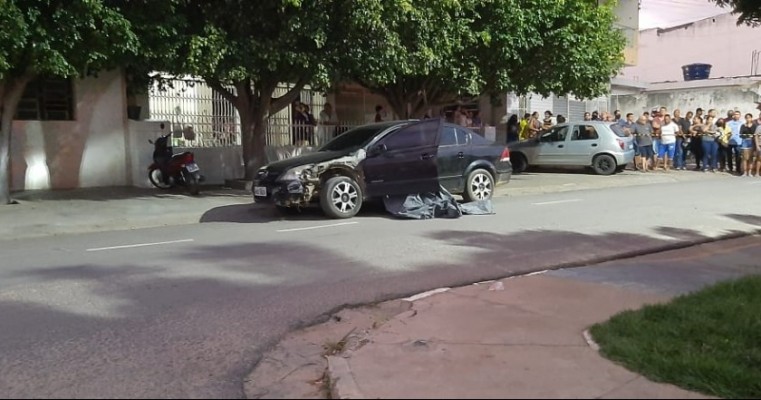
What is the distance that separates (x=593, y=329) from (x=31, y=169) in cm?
1289

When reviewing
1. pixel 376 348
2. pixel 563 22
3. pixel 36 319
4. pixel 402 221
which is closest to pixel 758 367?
pixel 376 348

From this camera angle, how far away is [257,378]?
4469 millimetres

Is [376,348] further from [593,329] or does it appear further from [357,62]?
[357,62]

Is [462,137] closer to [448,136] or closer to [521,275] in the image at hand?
[448,136]

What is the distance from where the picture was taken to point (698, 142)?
21.1 metres

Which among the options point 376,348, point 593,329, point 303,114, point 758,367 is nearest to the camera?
point 758,367

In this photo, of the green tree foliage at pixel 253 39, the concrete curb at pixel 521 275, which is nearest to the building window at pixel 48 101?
the green tree foliage at pixel 253 39

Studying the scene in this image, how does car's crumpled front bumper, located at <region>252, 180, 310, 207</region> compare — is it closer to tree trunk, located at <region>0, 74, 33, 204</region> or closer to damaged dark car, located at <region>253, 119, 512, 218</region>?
damaged dark car, located at <region>253, 119, 512, 218</region>

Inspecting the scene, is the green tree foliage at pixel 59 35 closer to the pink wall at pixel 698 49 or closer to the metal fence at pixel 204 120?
the metal fence at pixel 204 120

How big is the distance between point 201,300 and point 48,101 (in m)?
10.9

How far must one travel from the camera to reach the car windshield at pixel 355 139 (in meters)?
11.9

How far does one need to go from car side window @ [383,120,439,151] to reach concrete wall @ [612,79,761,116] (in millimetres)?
21556

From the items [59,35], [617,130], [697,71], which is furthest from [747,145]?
[697,71]

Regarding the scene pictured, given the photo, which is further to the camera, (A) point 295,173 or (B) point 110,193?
(B) point 110,193
